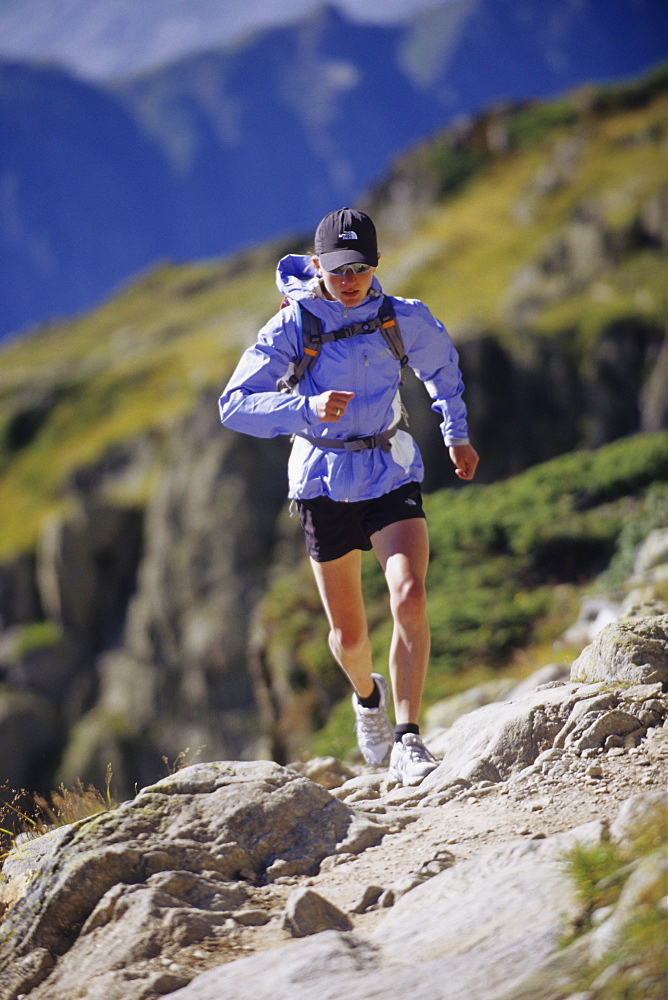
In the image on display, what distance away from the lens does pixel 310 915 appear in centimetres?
377

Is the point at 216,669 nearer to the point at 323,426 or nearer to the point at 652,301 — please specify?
the point at 652,301

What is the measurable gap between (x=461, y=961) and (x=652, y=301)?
31640mm

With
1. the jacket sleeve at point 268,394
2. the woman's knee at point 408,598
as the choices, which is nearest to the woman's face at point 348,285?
the jacket sleeve at point 268,394

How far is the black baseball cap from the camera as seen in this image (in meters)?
5.52

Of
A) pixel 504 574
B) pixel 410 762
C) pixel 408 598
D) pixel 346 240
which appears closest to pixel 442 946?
pixel 410 762

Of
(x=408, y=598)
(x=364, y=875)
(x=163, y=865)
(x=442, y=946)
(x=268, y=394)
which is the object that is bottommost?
(x=442, y=946)

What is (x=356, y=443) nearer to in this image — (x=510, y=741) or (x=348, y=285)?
(x=348, y=285)

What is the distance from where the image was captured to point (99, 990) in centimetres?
353

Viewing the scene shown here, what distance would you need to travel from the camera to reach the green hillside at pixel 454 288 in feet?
127

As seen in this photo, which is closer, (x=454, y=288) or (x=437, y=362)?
(x=437, y=362)

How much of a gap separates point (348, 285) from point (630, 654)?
264 cm

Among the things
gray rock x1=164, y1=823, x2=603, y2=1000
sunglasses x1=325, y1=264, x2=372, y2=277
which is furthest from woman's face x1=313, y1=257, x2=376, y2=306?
gray rock x1=164, y1=823, x2=603, y2=1000

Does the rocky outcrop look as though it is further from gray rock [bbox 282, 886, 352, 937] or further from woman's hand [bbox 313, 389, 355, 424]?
woman's hand [bbox 313, 389, 355, 424]

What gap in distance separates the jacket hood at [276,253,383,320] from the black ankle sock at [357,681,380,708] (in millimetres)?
2534
